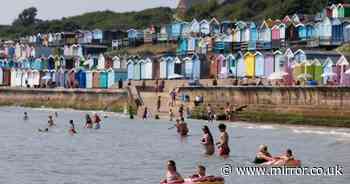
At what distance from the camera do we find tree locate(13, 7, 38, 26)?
188250mm

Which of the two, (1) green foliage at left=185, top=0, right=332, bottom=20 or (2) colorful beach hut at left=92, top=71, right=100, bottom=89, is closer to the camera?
(2) colorful beach hut at left=92, top=71, right=100, bottom=89

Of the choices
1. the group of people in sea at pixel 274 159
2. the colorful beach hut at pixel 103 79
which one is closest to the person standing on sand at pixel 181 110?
the colorful beach hut at pixel 103 79

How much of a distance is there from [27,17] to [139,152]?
A: 537ft

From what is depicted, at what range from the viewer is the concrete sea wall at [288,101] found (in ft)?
143

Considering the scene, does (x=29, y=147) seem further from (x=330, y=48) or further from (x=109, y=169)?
(x=330, y=48)

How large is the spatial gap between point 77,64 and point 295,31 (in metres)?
29.9

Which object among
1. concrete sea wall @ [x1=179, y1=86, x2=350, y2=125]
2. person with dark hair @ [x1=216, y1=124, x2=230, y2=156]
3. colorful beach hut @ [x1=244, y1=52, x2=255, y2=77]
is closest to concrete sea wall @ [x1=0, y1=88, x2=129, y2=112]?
colorful beach hut @ [x1=244, y1=52, x2=255, y2=77]

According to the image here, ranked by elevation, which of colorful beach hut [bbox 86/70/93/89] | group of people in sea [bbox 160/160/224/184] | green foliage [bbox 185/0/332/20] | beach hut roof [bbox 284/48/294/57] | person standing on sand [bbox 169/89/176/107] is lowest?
Result: group of people in sea [bbox 160/160/224/184]

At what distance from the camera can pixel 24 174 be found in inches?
981

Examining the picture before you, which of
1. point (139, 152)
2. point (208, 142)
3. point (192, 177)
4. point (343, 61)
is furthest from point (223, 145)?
point (343, 61)

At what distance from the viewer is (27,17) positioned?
191500mm

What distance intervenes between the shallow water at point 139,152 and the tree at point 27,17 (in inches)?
5609

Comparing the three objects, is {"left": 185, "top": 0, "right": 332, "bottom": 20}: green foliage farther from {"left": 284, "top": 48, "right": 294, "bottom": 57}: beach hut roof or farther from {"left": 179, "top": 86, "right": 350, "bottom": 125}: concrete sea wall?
{"left": 179, "top": 86, "right": 350, "bottom": 125}: concrete sea wall

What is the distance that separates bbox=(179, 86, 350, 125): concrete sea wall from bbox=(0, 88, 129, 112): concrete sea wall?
14.1 metres
